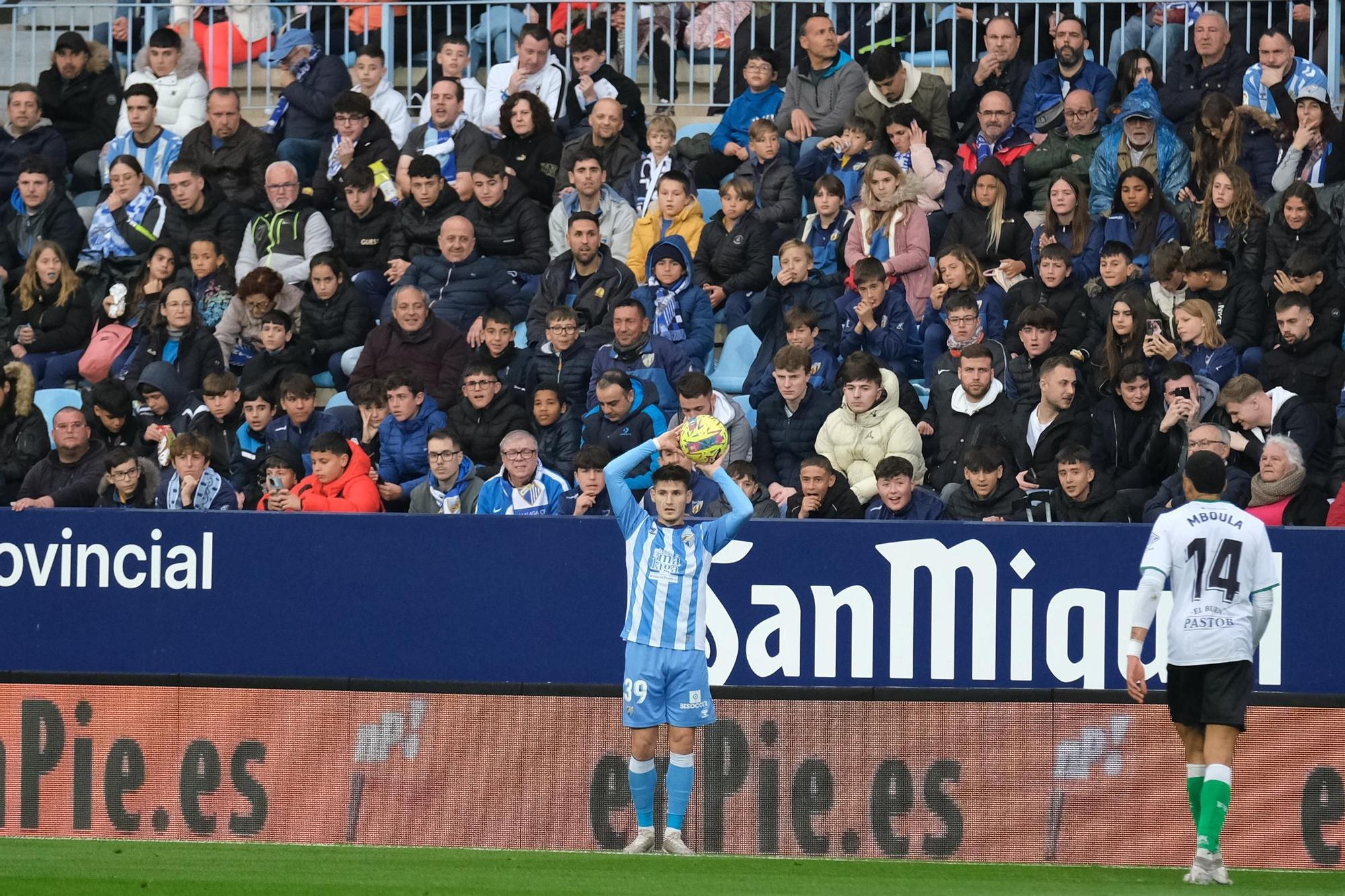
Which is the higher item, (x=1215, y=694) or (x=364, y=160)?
(x=364, y=160)

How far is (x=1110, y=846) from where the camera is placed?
9875mm

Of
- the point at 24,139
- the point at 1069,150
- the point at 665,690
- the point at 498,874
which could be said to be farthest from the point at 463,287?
the point at 498,874

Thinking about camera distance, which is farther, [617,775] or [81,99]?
[81,99]

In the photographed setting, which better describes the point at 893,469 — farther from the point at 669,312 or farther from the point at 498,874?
the point at 498,874

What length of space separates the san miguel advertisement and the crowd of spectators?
6.83ft

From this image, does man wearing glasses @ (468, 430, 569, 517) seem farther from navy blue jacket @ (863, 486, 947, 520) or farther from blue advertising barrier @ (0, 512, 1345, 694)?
navy blue jacket @ (863, 486, 947, 520)

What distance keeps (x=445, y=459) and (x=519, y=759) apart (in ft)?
9.31

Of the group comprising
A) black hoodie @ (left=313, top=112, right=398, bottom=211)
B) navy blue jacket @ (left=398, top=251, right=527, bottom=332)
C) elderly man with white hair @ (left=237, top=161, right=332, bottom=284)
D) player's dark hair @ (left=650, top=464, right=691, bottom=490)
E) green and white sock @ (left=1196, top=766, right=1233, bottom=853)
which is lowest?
green and white sock @ (left=1196, top=766, right=1233, bottom=853)

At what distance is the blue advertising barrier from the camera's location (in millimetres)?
11453

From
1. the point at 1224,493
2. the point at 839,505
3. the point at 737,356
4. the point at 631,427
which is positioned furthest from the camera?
the point at 737,356

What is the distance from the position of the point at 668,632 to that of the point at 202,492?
4433 mm

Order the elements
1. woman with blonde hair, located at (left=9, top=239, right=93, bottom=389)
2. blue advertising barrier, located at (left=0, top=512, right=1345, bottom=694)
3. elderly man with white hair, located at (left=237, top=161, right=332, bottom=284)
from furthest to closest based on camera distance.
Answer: elderly man with white hair, located at (left=237, top=161, right=332, bottom=284) → woman with blonde hair, located at (left=9, top=239, right=93, bottom=389) → blue advertising barrier, located at (left=0, top=512, right=1345, bottom=694)

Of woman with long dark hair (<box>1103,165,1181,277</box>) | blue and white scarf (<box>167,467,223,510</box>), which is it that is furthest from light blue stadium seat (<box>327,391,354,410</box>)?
woman with long dark hair (<box>1103,165,1181,277</box>)

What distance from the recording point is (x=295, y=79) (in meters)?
17.2
